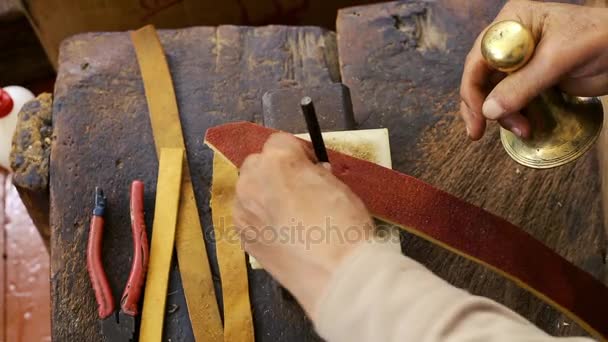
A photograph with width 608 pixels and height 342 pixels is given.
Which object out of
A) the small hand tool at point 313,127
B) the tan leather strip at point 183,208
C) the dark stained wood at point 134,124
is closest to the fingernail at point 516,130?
the small hand tool at point 313,127

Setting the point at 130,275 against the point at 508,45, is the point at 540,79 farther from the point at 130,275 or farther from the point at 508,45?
the point at 130,275

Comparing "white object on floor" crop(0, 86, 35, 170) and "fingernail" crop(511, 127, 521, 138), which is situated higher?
"fingernail" crop(511, 127, 521, 138)

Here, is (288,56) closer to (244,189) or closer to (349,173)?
(349,173)

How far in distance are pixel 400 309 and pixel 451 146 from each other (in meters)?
0.54

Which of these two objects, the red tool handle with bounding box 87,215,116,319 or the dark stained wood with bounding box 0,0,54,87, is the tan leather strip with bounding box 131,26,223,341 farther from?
the dark stained wood with bounding box 0,0,54,87

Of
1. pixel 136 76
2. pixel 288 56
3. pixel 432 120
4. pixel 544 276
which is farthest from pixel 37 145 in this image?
pixel 544 276

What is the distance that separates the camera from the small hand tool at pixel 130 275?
1.01 m

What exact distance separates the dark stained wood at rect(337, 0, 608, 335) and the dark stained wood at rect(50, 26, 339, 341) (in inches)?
3.6

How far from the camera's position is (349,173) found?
3.29 feet

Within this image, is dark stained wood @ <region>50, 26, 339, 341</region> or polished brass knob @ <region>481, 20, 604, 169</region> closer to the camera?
polished brass knob @ <region>481, 20, 604, 169</region>

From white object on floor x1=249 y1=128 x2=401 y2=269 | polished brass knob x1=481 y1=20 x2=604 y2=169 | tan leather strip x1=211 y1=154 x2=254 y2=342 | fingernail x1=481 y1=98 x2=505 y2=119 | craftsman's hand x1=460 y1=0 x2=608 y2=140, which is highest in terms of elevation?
craftsman's hand x1=460 y1=0 x2=608 y2=140

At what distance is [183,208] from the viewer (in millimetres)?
1100

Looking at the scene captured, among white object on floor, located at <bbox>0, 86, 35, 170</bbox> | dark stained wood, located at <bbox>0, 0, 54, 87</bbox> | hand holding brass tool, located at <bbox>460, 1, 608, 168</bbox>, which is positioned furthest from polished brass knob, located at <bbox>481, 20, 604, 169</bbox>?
dark stained wood, located at <bbox>0, 0, 54, 87</bbox>

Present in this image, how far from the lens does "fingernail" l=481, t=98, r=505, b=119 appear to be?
34.9 inches
